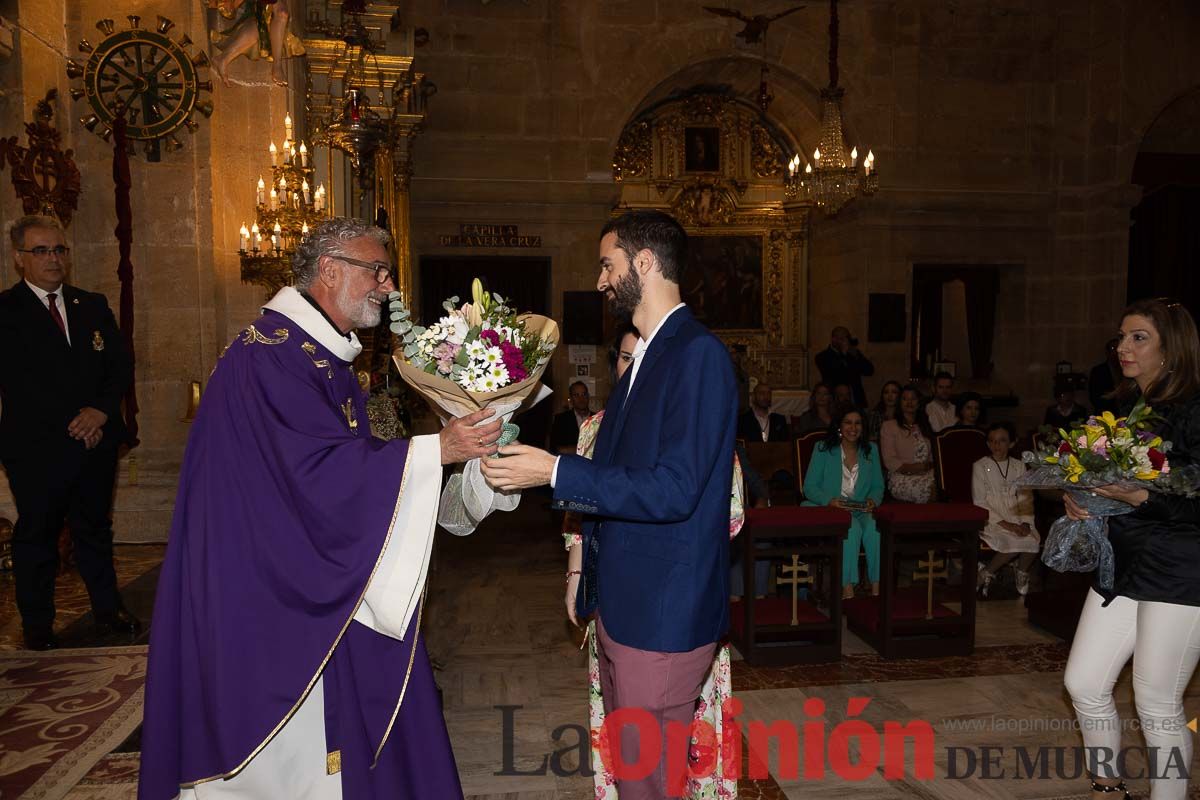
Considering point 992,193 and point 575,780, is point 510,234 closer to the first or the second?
point 992,193

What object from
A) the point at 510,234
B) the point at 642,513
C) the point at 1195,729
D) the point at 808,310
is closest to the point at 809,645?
the point at 1195,729

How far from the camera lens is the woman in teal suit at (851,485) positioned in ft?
20.5

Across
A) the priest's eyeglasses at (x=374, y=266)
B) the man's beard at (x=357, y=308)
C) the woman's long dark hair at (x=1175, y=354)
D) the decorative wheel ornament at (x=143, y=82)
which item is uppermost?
the decorative wheel ornament at (x=143, y=82)

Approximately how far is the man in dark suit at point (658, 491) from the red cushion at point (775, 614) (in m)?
2.95

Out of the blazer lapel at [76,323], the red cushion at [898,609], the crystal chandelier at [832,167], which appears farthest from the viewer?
the crystal chandelier at [832,167]

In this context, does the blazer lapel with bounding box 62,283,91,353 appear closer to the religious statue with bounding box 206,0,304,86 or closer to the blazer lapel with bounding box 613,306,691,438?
the religious statue with bounding box 206,0,304,86

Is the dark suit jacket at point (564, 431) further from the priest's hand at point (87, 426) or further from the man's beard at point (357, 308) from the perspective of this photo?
the man's beard at point (357, 308)

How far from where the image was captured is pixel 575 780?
366 centimetres

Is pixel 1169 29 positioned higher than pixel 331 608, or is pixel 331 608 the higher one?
pixel 1169 29

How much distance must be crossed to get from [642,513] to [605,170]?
1187cm

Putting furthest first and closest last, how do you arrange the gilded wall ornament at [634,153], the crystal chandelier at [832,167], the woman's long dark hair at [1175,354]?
the gilded wall ornament at [634,153]
the crystal chandelier at [832,167]
the woman's long dark hair at [1175,354]

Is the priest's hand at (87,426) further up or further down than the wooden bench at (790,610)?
further up

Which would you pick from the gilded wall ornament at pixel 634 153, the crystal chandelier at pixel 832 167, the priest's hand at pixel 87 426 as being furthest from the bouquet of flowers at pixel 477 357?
the gilded wall ornament at pixel 634 153

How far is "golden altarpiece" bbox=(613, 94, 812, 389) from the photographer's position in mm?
15328
